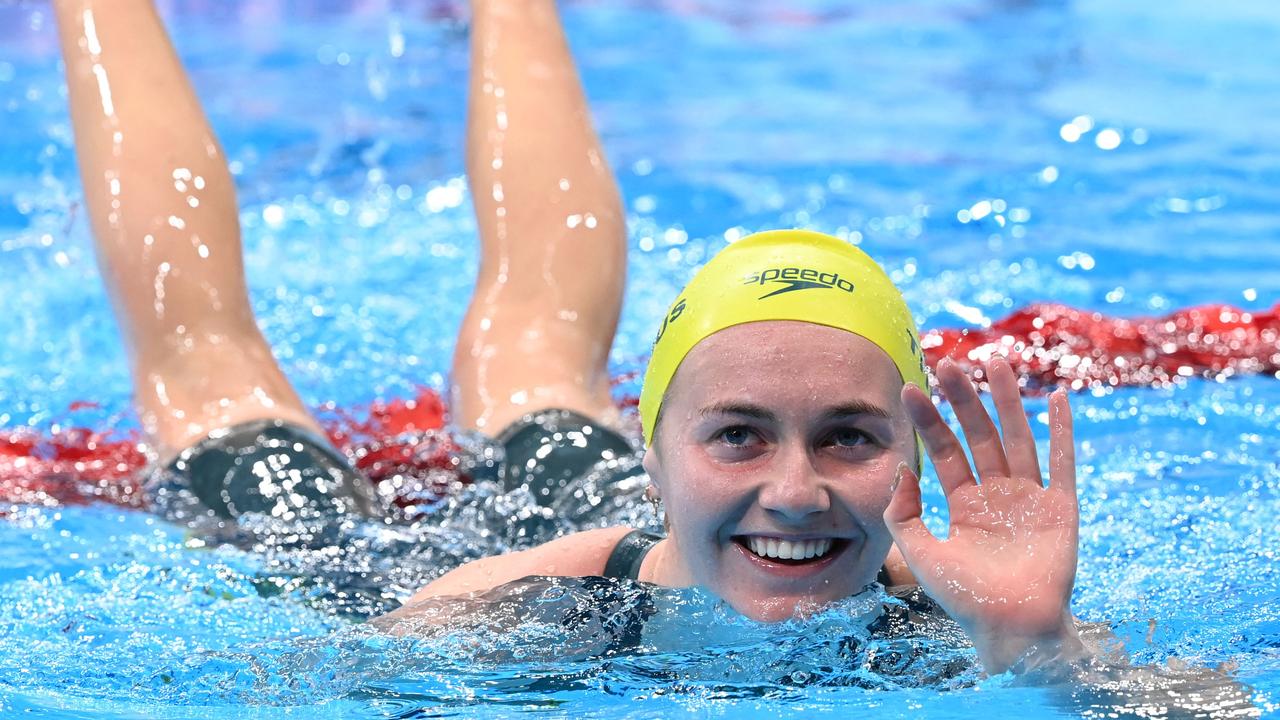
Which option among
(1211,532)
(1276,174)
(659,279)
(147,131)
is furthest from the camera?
(1276,174)

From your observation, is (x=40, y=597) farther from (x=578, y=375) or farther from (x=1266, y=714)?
(x=1266, y=714)

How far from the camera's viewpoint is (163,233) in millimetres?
4055

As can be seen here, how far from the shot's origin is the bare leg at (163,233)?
4.03m

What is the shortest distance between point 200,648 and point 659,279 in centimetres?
302

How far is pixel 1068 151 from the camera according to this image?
7.28 metres

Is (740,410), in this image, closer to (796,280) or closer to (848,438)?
(848,438)

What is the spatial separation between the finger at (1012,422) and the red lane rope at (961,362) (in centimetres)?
204

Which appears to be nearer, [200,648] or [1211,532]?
[200,648]

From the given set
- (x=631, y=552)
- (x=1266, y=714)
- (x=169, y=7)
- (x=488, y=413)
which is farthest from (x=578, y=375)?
(x=169, y=7)

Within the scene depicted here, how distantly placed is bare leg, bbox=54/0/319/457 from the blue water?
0.38 metres

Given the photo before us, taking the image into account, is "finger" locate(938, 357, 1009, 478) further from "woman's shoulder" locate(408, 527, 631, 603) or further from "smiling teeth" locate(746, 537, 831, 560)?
"woman's shoulder" locate(408, 527, 631, 603)

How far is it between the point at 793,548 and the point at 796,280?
48 cm

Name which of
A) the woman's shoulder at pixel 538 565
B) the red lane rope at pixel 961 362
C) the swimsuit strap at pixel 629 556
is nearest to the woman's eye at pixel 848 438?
the swimsuit strap at pixel 629 556

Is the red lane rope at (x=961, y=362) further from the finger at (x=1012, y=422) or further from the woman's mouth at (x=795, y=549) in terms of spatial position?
the finger at (x=1012, y=422)
